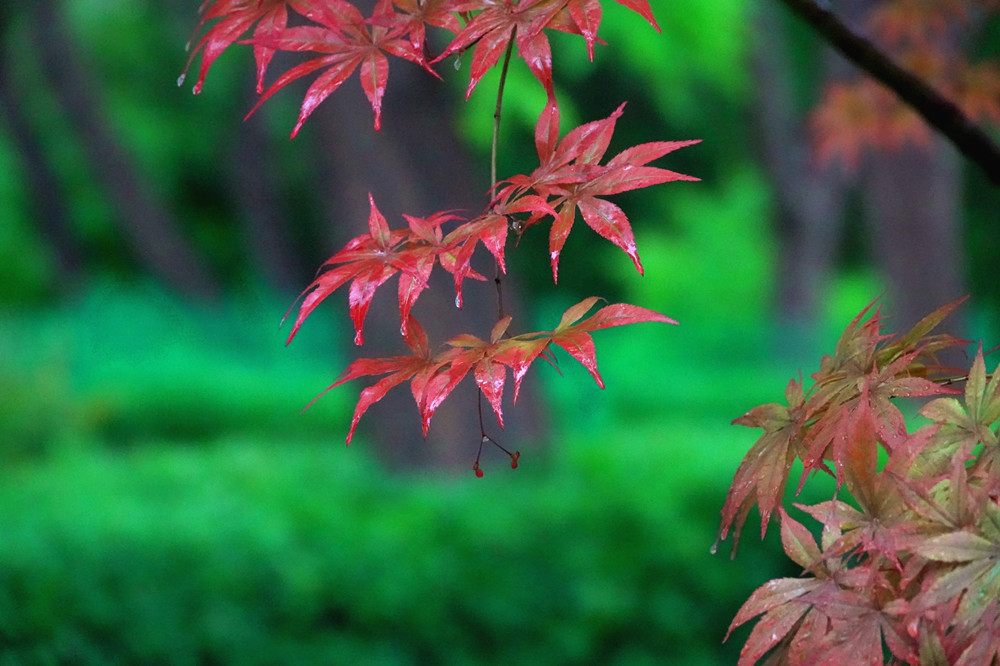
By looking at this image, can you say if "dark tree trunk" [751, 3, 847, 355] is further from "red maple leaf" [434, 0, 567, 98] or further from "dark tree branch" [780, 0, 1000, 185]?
"red maple leaf" [434, 0, 567, 98]

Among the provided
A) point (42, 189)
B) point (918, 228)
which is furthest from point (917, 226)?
point (42, 189)

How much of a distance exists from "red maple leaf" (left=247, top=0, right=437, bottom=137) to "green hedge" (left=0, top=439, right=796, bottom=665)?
1959mm

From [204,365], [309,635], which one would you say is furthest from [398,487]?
[204,365]

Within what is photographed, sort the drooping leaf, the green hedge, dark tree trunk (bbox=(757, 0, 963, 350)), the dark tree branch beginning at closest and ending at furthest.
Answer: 1. the drooping leaf
2. the dark tree branch
3. the green hedge
4. dark tree trunk (bbox=(757, 0, 963, 350))

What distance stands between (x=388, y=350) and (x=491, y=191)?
2460 mm

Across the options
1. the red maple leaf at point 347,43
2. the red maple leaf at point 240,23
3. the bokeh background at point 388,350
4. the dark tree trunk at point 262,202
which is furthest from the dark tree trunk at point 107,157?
the red maple leaf at point 347,43

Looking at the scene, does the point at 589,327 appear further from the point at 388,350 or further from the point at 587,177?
the point at 388,350

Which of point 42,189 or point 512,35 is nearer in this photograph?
point 512,35

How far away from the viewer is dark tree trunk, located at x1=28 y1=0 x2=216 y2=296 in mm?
8266

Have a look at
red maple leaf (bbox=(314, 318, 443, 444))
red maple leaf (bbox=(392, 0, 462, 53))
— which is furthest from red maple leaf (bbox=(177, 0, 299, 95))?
red maple leaf (bbox=(314, 318, 443, 444))

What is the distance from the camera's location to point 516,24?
3.37 ft

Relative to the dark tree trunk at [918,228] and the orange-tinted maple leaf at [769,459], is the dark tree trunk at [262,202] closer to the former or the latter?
the dark tree trunk at [918,228]

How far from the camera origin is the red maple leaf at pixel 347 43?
3.54ft

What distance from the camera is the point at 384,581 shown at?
2.78 metres
